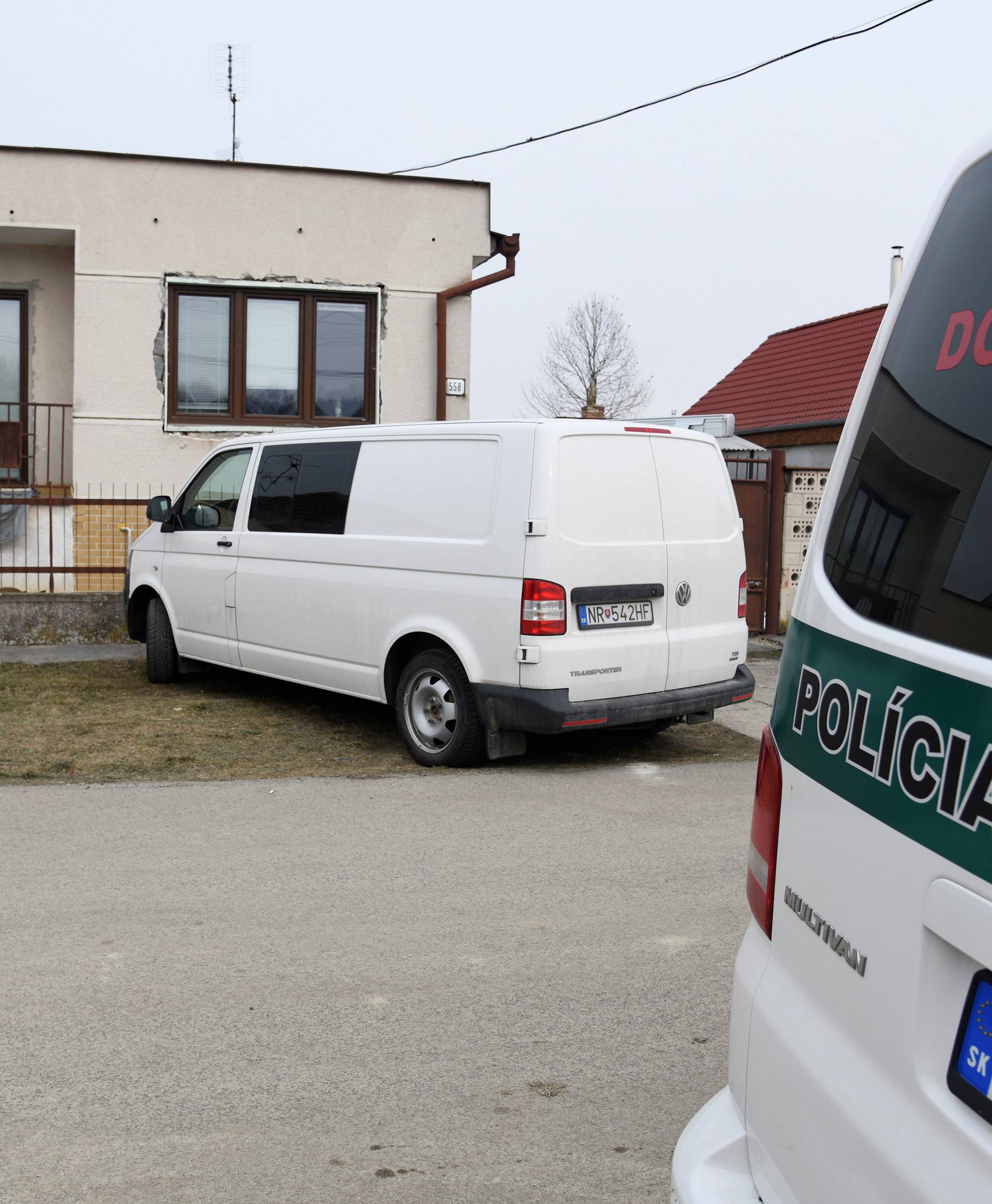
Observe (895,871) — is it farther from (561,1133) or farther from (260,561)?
(260,561)

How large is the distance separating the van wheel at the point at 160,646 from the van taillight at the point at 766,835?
8.20 meters

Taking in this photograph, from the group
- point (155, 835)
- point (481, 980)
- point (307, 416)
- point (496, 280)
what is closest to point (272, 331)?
point (307, 416)

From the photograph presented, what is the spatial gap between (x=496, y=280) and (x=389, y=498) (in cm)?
770

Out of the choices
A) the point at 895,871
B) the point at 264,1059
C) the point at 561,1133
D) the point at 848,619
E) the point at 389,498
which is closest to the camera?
the point at 895,871

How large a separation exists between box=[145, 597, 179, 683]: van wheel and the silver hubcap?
306 cm

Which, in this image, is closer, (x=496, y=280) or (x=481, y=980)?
(x=481, y=980)

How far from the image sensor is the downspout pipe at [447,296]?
1476 centimetres

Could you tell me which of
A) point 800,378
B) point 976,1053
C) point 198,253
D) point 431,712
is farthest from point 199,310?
point 800,378

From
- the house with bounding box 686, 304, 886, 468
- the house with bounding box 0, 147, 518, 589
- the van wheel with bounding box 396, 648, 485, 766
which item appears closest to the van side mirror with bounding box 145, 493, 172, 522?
the van wheel with bounding box 396, 648, 485, 766

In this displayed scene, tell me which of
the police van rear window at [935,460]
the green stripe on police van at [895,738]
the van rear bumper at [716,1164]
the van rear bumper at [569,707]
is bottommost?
the van rear bumper at [569,707]

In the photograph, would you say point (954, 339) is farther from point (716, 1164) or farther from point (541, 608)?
point (541, 608)

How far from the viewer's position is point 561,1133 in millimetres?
3221

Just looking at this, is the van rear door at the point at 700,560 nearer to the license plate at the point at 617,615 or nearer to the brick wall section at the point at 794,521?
the license plate at the point at 617,615

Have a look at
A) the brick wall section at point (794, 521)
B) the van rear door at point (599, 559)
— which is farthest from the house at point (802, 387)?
the van rear door at point (599, 559)
